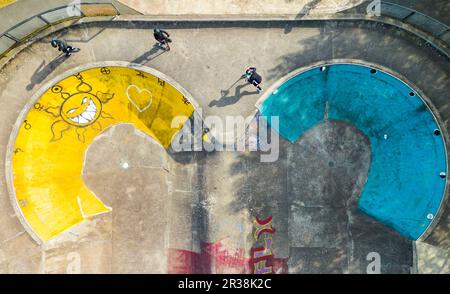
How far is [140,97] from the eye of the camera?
18.4 meters

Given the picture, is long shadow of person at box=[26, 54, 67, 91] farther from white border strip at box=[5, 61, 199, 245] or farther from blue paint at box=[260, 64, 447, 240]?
blue paint at box=[260, 64, 447, 240]

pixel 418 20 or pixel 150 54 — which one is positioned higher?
pixel 418 20

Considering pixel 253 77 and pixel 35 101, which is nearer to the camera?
pixel 253 77

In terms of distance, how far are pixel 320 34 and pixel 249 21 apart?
12.3ft

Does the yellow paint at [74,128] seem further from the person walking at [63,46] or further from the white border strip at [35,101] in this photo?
the person walking at [63,46]

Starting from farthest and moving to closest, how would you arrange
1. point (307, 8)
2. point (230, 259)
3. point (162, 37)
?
1. point (307, 8)
2. point (230, 259)
3. point (162, 37)

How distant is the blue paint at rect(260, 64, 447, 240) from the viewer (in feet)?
58.8

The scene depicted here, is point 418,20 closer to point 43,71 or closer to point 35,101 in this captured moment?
point 43,71

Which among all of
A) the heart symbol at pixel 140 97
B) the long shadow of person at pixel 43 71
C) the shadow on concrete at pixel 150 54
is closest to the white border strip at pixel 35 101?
the shadow on concrete at pixel 150 54

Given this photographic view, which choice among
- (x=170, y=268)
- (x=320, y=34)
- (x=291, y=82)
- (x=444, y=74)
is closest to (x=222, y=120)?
(x=291, y=82)

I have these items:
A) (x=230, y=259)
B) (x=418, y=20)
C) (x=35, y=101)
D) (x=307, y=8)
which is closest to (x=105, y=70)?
(x=35, y=101)

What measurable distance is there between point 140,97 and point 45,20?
6147mm

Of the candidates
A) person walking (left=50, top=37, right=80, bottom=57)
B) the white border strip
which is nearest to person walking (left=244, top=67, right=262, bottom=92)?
the white border strip

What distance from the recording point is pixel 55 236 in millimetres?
17969
